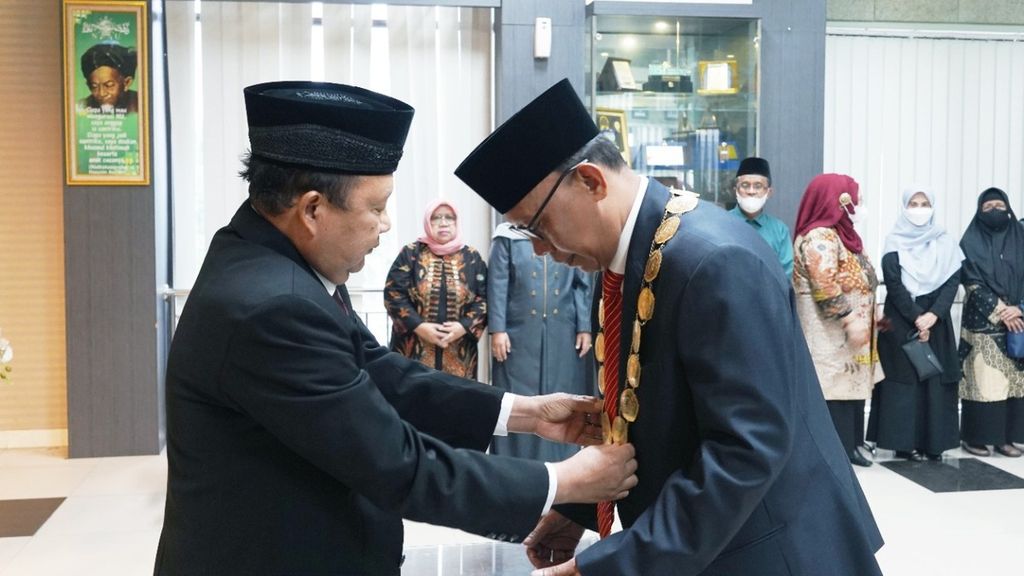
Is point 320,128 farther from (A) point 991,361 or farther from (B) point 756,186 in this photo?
(A) point 991,361

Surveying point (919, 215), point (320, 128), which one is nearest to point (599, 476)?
point (320, 128)

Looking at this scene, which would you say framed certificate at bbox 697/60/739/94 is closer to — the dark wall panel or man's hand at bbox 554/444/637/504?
the dark wall panel

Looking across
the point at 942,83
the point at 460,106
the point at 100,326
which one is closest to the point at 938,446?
the point at 942,83

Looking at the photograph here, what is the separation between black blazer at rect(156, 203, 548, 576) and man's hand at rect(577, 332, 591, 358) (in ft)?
12.1

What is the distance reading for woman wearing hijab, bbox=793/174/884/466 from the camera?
5.23 m

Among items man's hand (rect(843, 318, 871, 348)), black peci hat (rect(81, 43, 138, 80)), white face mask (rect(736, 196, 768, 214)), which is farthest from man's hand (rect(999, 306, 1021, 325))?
black peci hat (rect(81, 43, 138, 80))

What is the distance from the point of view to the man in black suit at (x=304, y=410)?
54.9 inches

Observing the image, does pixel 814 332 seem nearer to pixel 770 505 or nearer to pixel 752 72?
pixel 752 72

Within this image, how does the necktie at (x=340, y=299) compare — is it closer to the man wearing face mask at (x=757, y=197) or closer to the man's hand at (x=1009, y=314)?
the man wearing face mask at (x=757, y=197)

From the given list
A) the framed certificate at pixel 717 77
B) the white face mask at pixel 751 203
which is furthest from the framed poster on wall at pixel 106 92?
the white face mask at pixel 751 203

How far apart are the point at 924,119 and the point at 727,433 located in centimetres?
609

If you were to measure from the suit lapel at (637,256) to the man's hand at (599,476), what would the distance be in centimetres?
12

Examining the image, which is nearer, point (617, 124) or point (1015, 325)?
point (1015, 325)

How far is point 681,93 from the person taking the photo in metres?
5.90
